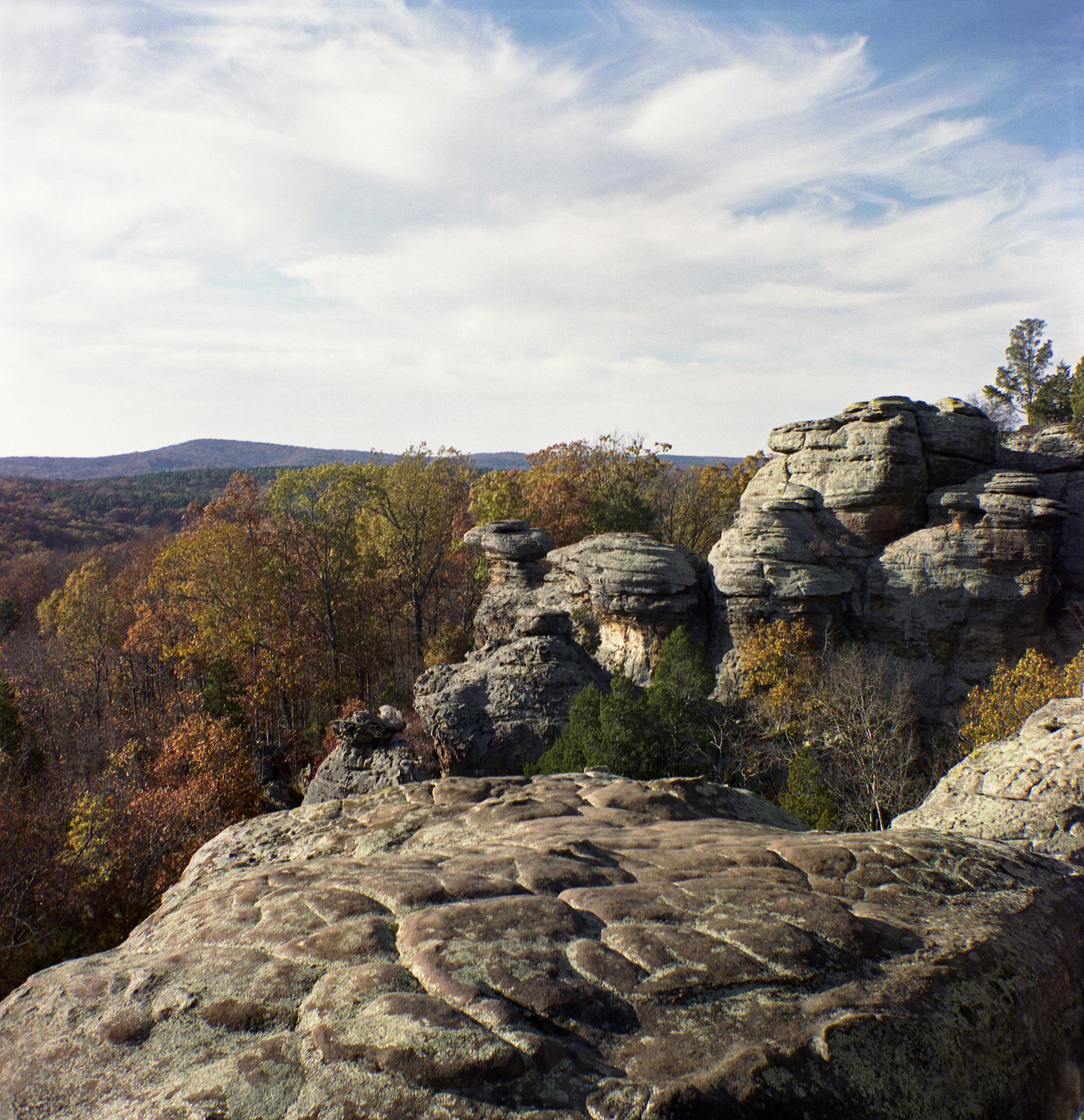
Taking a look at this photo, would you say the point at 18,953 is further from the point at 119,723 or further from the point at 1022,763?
the point at 1022,763

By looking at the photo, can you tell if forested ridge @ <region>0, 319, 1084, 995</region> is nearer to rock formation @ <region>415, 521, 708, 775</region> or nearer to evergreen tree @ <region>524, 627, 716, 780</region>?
evergreen tree @ <region>524, 627, 716, 780</region>

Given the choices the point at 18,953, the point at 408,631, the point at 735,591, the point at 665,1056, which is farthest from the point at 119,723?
the point at 665,1056

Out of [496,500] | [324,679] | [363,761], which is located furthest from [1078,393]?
[324,679]

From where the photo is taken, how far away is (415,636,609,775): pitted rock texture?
2764 centimetres

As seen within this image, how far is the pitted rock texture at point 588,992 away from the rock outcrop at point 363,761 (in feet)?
58.4

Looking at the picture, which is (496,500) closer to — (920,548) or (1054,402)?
(920,548)

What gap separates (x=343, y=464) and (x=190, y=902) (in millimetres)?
40606

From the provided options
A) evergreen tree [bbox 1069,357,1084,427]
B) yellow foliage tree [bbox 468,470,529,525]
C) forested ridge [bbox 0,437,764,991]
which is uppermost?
evergreen tree [bbox 1069,357,1084,427]

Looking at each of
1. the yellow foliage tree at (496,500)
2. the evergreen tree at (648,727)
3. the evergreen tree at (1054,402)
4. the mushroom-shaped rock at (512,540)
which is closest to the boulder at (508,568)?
the mushroom-shaped rock at (512,540)

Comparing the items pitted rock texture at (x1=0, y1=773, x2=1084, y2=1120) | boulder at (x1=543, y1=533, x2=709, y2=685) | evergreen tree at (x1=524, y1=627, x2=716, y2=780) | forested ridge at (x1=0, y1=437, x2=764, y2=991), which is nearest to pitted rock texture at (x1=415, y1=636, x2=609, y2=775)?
evergreen tree at (x1=524, y1=627, x2=716, y2=780)

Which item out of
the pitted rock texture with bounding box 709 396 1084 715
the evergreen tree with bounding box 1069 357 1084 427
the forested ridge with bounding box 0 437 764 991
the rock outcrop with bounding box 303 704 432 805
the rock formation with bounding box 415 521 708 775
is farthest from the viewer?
the evergreen tree with bounding box 1069 357 1084 427

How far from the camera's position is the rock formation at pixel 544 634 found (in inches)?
1096

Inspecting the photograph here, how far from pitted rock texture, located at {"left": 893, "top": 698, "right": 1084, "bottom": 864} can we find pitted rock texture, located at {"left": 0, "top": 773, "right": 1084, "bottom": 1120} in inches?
57.1

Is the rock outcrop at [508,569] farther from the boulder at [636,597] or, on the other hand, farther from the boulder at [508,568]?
the boulder at [636,597]
